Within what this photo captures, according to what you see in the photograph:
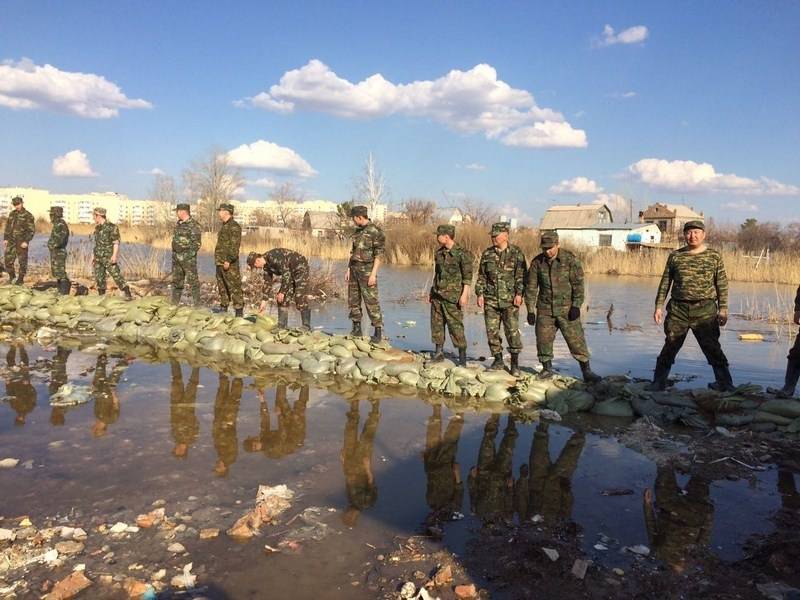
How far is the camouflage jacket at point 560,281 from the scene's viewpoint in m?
6.35

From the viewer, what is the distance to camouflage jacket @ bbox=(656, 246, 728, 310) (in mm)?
5777

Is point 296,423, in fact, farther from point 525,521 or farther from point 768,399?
point 768,399

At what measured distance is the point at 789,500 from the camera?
4.03 metres

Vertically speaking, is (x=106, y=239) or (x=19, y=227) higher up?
(x=19, y=227)

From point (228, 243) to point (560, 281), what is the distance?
5139 mm

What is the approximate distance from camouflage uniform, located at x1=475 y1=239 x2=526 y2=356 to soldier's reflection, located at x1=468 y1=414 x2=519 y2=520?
160cm

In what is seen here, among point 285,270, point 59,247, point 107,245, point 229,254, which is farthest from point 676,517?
point 59,247

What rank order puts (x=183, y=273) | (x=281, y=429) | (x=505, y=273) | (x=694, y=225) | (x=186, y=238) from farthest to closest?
(x=183, y=273) < (x=186, y=238) < (x=505, y=273) < (x=694, y=225) < (x=281, y=429)

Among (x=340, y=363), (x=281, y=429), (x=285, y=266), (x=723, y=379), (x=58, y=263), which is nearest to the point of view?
(x=281, y=429)

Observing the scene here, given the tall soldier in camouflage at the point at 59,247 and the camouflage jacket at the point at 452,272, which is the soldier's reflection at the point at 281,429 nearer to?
the camouflage jacket at the point at 452,272

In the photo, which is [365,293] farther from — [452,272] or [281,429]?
[281,429]

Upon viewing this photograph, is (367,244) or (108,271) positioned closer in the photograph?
(367,244)

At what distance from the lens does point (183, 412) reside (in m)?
5.55

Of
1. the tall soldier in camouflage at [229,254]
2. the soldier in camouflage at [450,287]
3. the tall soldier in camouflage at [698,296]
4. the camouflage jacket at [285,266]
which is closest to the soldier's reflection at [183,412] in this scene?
the camouflage jacket at [285,266]
